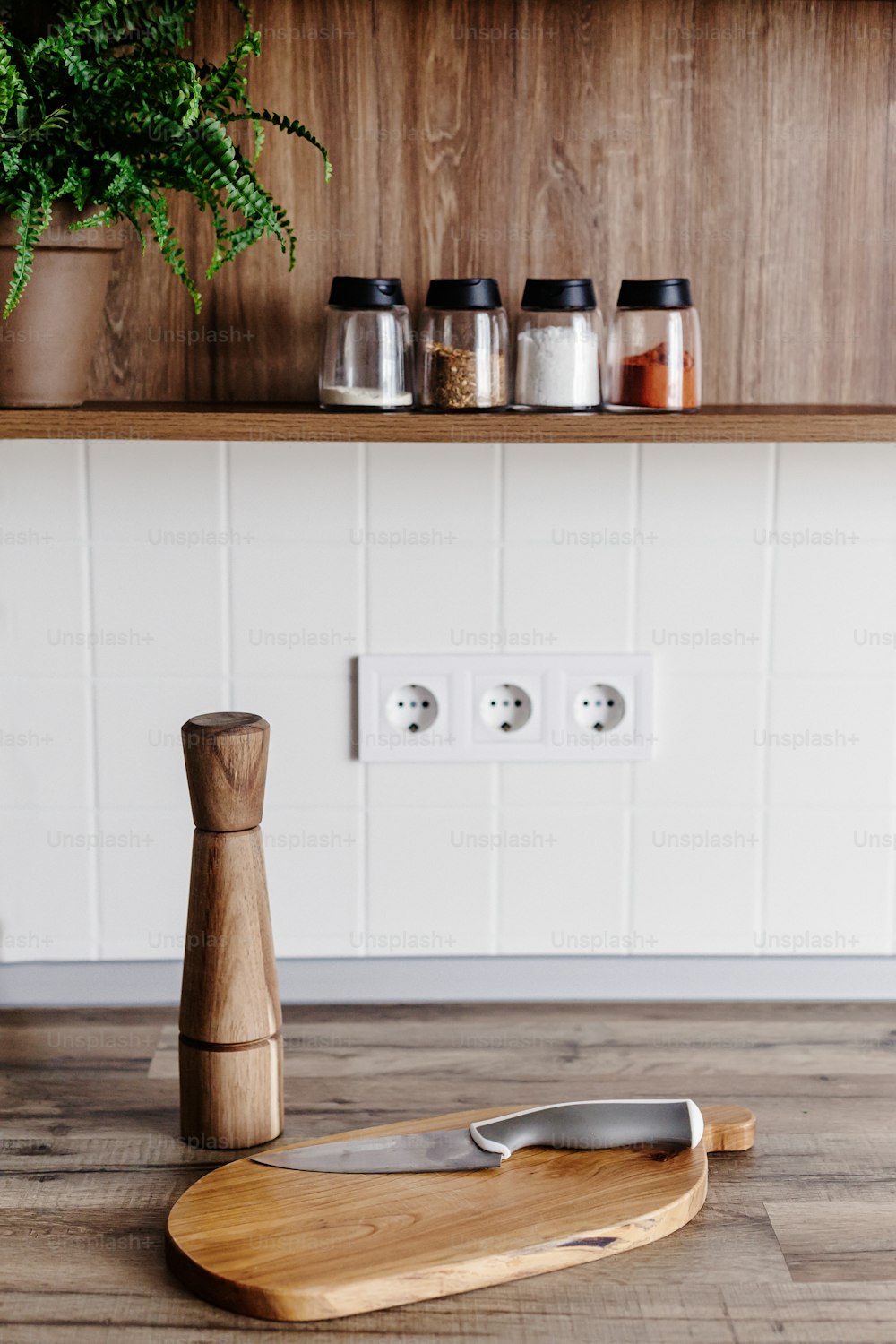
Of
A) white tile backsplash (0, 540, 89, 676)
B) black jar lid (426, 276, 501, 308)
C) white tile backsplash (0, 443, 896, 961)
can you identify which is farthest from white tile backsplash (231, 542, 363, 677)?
black jar lid (426, 276, 501, 308)

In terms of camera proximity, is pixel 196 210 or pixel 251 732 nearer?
pixel 251 732

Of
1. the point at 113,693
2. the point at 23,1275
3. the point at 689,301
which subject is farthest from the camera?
the point at 113,693

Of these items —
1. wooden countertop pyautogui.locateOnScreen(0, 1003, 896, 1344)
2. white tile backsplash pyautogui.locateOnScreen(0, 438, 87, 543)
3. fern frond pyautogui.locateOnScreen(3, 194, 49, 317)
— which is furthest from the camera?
white tile backsplash pyautogui.locateOnScreen(0, 438, 87, 543)

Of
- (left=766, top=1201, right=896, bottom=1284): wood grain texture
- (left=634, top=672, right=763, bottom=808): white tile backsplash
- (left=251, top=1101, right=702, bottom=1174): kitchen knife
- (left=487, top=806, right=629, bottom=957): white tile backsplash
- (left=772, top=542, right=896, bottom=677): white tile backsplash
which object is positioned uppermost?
(left=772, top=542, right=896, bottom=677): white tile backsplash

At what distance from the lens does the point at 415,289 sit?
1070 mm

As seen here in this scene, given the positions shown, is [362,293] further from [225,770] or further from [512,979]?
[512,979]

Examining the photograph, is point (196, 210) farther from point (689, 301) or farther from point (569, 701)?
point (569, 701)

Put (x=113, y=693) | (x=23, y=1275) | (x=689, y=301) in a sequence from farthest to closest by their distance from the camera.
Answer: (x=113, y=693) → (x=689, y=301) → (x=23, y=1275)

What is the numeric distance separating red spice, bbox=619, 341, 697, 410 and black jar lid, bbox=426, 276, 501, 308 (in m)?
0.11

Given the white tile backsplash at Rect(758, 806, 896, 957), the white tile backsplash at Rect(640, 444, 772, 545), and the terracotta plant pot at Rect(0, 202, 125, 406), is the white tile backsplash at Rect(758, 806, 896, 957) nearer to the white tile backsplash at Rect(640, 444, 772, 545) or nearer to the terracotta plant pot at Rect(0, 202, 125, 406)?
the white tile backsplash at Rect(640, 444, 772, 545)

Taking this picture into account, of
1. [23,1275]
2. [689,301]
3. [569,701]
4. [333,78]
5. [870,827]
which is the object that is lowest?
[23,1275]

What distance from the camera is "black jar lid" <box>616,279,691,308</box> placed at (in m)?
0.98

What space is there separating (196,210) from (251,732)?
1.47 ft

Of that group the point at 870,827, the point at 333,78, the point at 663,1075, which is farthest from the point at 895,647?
the point at 333,78
